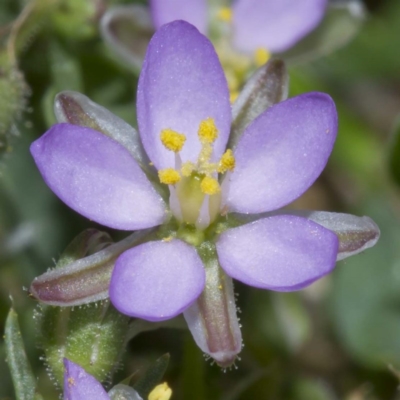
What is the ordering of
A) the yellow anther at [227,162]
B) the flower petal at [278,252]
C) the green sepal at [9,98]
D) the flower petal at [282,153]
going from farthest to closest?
the green sepal at [9,98], the yellow anther at [227,162], the flower petal at [282,153], the flower petal at [278,252]

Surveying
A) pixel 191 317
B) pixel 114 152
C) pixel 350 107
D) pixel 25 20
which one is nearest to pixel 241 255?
pixel 191 317

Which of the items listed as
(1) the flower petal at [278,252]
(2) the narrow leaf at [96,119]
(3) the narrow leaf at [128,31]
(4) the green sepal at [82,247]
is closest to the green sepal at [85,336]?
(4) the green sepal at [82,247]

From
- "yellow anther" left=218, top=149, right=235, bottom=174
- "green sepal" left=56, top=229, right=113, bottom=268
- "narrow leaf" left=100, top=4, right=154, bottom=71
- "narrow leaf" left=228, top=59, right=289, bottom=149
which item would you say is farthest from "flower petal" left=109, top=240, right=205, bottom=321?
"narrow leaf" left=100, top=4, right=154, bottom=71

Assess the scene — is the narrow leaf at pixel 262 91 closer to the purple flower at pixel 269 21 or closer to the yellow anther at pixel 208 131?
the yellow anther at pixel 208 131

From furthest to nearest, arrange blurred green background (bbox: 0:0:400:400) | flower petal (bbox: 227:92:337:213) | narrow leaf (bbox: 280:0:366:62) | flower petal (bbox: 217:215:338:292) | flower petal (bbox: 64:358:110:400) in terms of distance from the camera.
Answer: narrow leaf (bbox: 280:0:366:62) < blurred green background (bbox: 0:0:400:400) < flower petal (bbox: 227:92:337:213) < flower petal (bbox: 217:215:338:292) < flower petal (bbox: 64:358:110:400)

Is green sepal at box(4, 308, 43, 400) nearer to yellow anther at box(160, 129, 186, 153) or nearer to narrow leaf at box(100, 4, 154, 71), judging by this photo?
yellow anther at box(160, 129, 186, 153)

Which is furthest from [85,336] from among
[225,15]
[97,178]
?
[225,15]

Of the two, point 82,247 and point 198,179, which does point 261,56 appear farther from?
point 82,247
